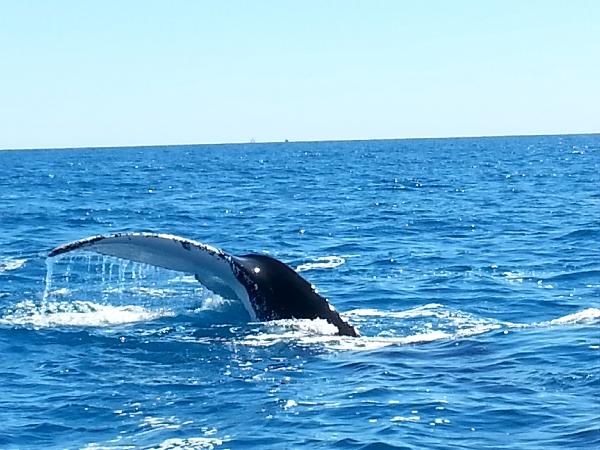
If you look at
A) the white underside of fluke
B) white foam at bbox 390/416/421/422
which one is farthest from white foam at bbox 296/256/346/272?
white foam at bbox 390/416/421/422

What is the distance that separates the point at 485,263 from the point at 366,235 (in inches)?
232

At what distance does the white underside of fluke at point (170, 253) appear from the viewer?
347 inches

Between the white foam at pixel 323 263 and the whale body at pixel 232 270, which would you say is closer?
the whale body at pixel 232 270

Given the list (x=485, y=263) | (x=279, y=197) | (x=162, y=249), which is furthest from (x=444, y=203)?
(x=162, y=249)

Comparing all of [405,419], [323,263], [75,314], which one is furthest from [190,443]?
[323,263]

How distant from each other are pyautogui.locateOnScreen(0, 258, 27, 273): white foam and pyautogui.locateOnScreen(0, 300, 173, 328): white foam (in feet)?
13.3

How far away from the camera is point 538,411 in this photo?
8.04 meters

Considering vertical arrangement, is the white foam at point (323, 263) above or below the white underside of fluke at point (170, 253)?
below

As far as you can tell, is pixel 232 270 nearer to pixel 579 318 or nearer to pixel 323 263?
pixel 579 318

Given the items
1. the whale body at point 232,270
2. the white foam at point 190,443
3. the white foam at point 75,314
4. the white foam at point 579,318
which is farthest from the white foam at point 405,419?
the white foam at point 75,314

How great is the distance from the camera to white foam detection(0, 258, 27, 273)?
1789cm

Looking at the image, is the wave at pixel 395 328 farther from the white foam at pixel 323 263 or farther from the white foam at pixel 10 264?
the white foam at pixel 10 264

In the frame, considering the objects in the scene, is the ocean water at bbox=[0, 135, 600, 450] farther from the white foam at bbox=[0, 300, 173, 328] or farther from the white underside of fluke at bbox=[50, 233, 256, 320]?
the white underside of fluke at bbox=[50, 233, 256, 320]

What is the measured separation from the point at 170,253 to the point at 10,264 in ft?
33.7
